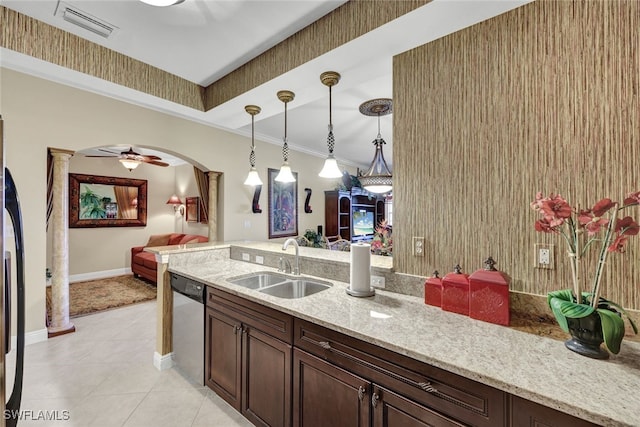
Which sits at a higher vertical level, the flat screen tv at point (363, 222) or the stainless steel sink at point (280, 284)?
the flat screen tv at point (363, 222)

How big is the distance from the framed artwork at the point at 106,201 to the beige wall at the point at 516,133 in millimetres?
6203

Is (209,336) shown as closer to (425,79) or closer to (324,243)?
(425,79)

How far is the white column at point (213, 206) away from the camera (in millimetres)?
4184

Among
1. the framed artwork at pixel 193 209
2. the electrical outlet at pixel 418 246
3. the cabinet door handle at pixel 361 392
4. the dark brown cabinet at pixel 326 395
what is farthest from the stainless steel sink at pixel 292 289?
the framed artwork at pixel 193 209

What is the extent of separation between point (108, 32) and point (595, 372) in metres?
3.47

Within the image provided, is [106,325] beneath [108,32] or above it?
beneath

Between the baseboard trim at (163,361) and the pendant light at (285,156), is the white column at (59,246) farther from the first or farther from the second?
the pendant light at (285,156)

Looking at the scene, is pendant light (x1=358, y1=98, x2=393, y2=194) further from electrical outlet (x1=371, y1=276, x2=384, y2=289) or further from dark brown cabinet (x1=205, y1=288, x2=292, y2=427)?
dark brown cabinet (x1=205, y1=288, x2=292, y2=427)

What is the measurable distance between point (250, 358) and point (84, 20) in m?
2.71

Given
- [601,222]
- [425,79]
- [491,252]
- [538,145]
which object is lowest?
Answer: [491,252]

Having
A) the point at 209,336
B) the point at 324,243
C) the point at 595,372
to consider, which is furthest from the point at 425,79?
the point at 324,243

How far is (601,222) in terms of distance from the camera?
1003 mm

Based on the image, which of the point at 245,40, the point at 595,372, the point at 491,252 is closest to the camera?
the point at 595,372

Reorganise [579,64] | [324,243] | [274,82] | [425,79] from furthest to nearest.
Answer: [324,243], [274,82], [425,79], [579,64]
